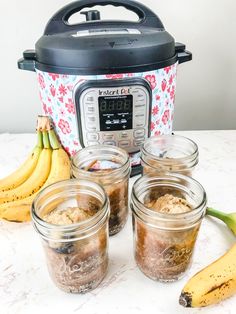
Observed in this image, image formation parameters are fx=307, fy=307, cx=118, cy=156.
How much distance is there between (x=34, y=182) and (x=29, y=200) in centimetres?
5

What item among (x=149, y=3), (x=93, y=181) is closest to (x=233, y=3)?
(x=149, y=3)

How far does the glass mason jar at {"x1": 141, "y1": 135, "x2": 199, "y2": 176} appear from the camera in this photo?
447mm

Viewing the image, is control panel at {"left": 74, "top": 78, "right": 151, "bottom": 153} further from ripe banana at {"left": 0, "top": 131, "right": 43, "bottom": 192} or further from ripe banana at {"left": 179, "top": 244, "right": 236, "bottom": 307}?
ripe banana at {"left": 179, "top": 244, "right": 236, "bottom": 307}

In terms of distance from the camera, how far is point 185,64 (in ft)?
2.57

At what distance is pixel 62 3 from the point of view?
2.27ft

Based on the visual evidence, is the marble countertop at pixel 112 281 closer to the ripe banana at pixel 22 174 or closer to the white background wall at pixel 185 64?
the ripe banana at pixel 22 174

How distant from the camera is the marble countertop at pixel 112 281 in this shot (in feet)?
1.17

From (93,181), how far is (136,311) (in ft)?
0.53

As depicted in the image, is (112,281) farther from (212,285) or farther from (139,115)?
(139,115)

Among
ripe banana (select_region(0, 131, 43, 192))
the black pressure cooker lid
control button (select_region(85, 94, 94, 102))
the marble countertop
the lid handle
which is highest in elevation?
the lid handle

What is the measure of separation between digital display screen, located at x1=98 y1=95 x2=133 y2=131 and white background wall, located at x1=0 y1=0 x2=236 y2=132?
0.34 m

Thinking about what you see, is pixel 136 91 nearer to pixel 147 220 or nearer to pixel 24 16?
pixel 147 220

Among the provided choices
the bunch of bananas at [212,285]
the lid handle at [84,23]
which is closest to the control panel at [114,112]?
the lid handle at [84,23]

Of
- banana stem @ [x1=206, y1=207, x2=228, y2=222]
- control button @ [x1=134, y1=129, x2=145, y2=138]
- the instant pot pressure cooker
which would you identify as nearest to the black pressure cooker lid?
the instant pot pressure cooker
